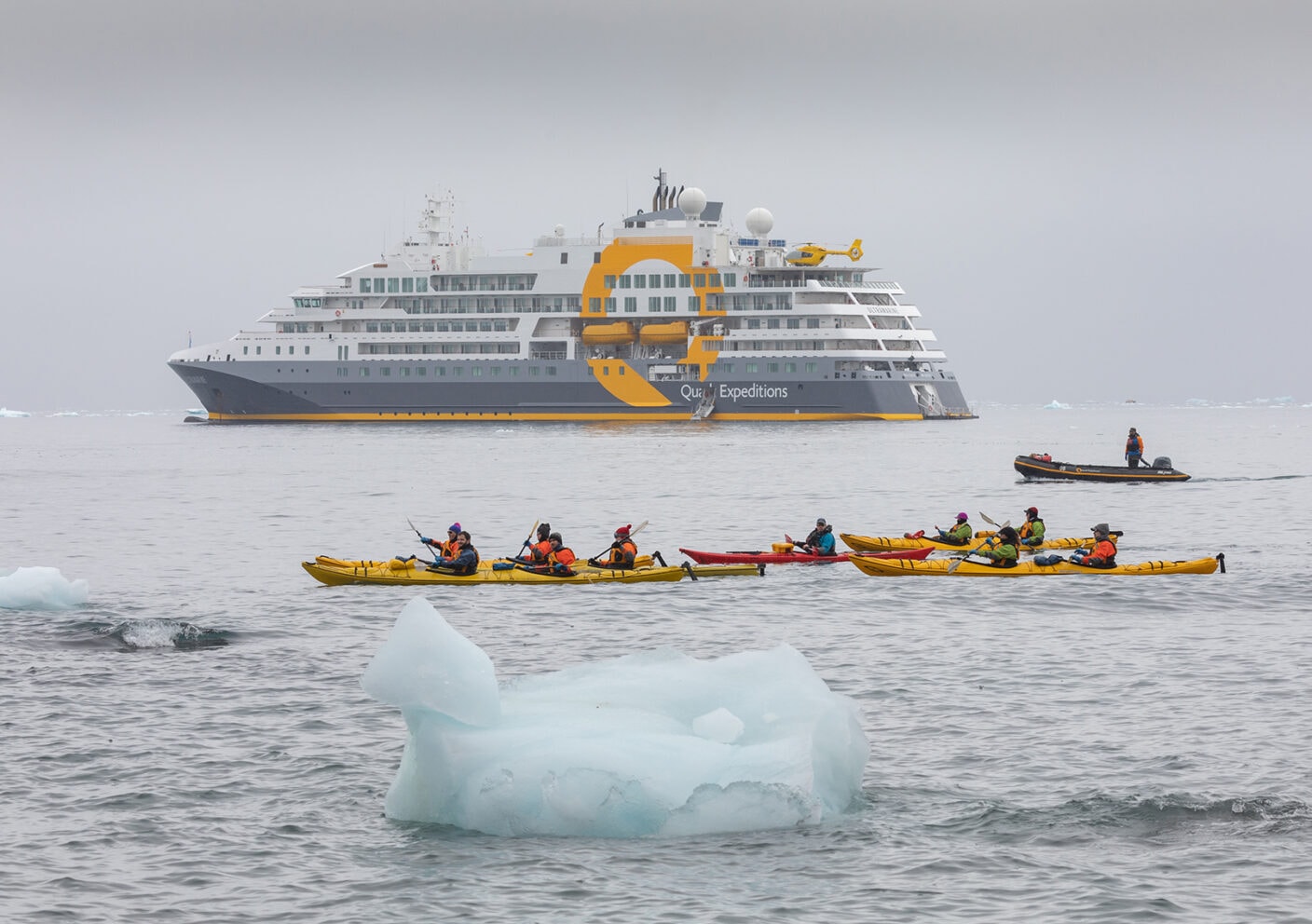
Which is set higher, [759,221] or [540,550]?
[759,221]

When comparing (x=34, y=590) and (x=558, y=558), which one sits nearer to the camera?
(x=34, y=590)

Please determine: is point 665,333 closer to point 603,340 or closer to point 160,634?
point 603,340

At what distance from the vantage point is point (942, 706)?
19.8 meters

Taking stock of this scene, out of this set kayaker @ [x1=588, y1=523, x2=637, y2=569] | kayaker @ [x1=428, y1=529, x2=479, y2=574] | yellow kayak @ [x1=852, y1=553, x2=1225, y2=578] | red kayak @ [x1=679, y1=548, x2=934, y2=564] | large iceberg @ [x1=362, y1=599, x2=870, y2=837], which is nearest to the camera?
large iceberg @ [x1=362, y1=599, x2=870, y2=837]

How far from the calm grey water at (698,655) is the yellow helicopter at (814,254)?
237ft

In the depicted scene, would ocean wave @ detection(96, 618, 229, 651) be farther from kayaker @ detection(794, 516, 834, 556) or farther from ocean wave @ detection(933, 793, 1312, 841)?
kayaker @ detection(794, 516, 834, 556)

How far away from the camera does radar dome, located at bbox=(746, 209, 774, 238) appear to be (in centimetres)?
12531

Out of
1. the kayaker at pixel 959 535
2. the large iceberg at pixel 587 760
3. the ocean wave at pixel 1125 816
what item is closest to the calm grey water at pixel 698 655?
the ocean wave at pixel 1125 816

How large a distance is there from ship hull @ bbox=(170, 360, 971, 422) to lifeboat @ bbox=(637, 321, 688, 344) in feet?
9.30

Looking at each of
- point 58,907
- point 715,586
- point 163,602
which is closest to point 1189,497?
point 715,586

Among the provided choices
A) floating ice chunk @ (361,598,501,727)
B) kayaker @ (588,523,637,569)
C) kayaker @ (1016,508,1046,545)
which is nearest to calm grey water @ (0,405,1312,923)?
kayaker @ (588,523,637,569)

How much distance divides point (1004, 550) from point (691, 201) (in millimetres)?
95350

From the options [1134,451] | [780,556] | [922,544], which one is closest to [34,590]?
[780,556]

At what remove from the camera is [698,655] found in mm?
23828
